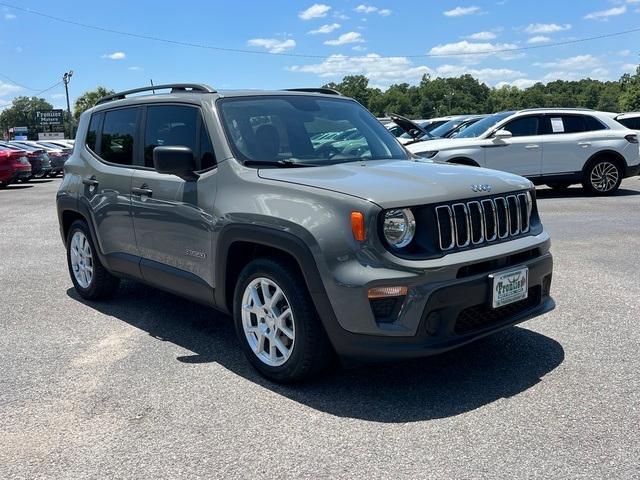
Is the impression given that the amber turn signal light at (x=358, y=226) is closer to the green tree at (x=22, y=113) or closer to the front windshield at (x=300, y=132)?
the front windshield at (x=300, y=132)

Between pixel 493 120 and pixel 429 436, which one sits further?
pixel 493 120

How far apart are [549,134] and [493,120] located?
113 cm

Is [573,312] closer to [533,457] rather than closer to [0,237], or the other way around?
[533,457]

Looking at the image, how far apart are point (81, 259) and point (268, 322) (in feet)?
9.71

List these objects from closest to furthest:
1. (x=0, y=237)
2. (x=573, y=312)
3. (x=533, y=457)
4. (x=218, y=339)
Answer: (x=533, y=457)
(x=218, y=339)
(x=573, y=312)
(x=0, y=237)

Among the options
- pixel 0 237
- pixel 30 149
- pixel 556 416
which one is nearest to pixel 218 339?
pixel 556 416

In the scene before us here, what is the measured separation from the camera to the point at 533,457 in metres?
3.06

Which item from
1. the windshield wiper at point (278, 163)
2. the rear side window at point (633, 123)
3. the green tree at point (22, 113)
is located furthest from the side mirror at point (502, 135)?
the green tree at point (22, 113)

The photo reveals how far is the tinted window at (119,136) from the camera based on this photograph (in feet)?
17.8

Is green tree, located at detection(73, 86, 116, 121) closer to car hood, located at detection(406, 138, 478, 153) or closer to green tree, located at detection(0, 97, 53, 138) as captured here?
green tree, located at detection(0, 97, 53, 138)

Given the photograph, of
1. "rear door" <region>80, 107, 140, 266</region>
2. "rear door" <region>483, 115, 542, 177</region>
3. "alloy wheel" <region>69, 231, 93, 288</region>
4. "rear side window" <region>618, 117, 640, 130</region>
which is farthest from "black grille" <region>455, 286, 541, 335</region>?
"rear side window" <region>618, 117, 640, 130</region>

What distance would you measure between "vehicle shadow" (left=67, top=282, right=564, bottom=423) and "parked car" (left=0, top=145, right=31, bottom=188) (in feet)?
55.7

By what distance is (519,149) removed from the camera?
12922mm

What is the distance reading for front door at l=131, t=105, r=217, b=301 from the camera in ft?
14.6
